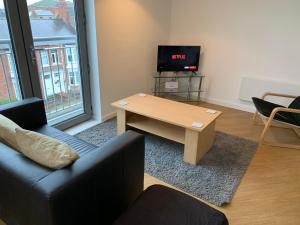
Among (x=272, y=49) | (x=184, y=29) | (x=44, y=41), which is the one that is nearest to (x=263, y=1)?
(x=272, y=49)

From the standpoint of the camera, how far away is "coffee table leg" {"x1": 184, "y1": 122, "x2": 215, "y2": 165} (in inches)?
88.9

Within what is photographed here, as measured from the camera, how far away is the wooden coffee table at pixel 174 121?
229cm

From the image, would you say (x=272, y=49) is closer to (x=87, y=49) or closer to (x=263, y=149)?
(x=263, y=149)

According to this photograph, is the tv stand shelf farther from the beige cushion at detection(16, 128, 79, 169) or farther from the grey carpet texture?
the beige cushion at detection(16, 128, 79, 169)

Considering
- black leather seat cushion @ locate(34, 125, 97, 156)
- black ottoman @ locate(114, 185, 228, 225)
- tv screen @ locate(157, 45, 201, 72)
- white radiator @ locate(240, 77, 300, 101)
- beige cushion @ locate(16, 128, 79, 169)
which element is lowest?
black ottoman @ locate(114, 185, 228, 225)

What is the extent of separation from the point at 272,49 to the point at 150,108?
214cm

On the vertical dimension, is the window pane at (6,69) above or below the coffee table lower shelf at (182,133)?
above

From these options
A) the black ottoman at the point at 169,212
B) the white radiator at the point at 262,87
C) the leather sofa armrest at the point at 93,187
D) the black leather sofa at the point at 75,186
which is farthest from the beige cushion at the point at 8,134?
the white radiator at the point at 262,87

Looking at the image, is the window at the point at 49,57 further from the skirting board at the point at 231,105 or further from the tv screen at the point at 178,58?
the skirting board at the point at 231,105

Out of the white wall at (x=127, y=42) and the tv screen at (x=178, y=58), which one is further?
the tv screen at (x=178, y=58)

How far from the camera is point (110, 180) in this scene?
1299 mm

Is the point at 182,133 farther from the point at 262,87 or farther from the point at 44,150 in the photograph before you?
the point at 262,87

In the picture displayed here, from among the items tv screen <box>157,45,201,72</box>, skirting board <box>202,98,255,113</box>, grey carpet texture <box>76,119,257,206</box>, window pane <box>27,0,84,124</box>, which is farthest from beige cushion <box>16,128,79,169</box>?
skirting board <box>202,98,255,113</box>

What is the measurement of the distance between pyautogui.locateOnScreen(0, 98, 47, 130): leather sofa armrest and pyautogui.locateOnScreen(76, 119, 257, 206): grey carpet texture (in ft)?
2.48
